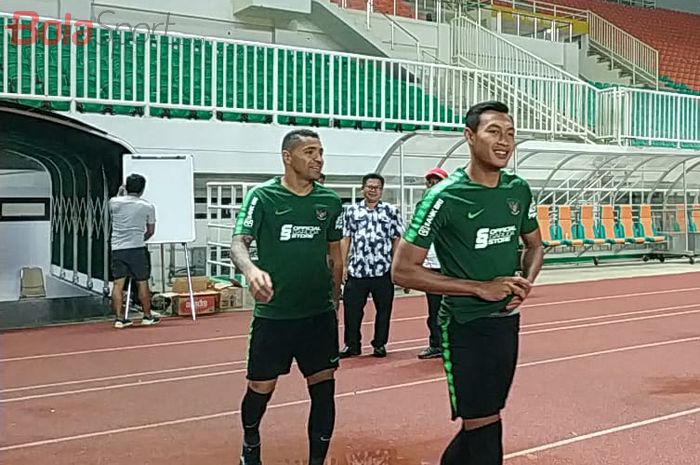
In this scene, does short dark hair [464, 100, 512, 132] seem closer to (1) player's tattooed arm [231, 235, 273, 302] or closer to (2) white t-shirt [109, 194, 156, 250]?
(1) player's tattooed arm [231, 235, 273, 302]

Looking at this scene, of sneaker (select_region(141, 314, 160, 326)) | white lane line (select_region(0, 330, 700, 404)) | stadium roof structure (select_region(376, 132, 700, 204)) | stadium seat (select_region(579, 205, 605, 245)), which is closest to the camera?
white lane line (select_region(0, 330, 700, 404))

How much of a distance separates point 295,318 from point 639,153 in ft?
41.7

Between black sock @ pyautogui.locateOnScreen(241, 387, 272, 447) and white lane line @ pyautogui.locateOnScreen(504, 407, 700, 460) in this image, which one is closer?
black sock @ pyautogui.locateOnScreen(241, 387, 272, 447)

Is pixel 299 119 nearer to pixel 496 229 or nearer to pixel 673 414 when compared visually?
pixel 673 414

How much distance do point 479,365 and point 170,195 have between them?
24.8 ft

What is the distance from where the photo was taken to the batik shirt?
714 cm

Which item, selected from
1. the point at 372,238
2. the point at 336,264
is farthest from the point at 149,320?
the point at 336,264

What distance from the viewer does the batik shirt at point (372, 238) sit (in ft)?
23.4

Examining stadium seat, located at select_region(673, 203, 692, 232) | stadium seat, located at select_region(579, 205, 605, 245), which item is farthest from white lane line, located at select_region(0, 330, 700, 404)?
stadium seat, located at select_region(673, 203, 692, 232)

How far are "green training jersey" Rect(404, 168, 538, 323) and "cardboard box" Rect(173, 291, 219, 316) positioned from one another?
752 cm

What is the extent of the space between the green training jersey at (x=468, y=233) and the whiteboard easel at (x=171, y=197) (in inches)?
280

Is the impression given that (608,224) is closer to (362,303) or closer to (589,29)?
(362,303)

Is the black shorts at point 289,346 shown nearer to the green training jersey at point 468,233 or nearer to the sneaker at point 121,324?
the green training jersey at point 468,233

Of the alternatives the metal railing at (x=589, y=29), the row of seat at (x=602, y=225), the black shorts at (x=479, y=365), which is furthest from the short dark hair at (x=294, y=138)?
the metal railing at (x=589, y=29)
